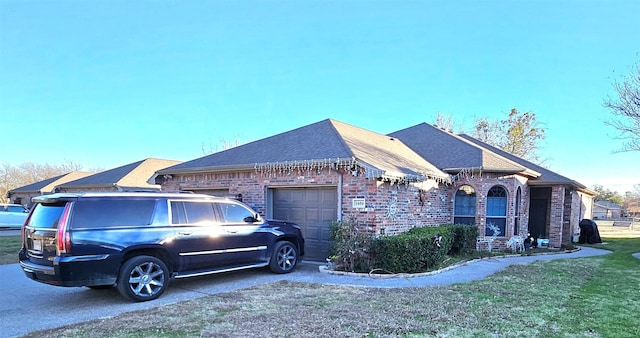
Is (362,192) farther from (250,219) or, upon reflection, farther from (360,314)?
(360,314)

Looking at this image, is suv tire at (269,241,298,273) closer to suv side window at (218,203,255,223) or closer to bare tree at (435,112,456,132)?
suv side window at (218,203,255,223)

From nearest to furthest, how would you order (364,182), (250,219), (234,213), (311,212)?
(234,213) → (250,219) → (364,182) → (311,212)

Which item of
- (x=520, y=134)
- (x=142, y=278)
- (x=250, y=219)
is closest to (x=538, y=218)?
(x=250, y=219)

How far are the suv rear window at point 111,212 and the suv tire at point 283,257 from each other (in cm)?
278

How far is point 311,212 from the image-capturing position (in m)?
9.86

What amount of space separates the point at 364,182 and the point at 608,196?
78.0 meters

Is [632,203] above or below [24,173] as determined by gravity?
below

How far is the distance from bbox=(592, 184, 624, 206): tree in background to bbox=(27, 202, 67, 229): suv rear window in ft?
262

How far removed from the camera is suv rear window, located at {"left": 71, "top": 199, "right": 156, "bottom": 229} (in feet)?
18.0

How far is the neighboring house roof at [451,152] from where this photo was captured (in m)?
12.3

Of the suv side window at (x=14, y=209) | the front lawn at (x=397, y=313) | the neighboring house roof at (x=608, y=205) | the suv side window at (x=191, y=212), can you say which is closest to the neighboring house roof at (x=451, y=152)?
the front lawn at (x=397, y=313)

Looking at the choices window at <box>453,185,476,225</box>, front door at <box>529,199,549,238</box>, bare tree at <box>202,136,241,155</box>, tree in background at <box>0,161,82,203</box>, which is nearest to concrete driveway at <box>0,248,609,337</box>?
window at <box>453,185,476,225</box>

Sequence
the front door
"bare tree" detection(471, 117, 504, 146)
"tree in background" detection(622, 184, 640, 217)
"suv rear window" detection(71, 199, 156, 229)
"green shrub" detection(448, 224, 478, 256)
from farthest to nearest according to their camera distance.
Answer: "tree in background" detection(622, 184, 640, 217) < "bare tree" detection(471, 117, 504, 146) < the front door < "green shrub" detection(448, 224, 478, 256) < "suv rear window" detection(71, 199, 156, 229)

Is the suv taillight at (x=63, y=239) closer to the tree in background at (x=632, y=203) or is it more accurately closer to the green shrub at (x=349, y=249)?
the green shrub at (x=349, y=249)
